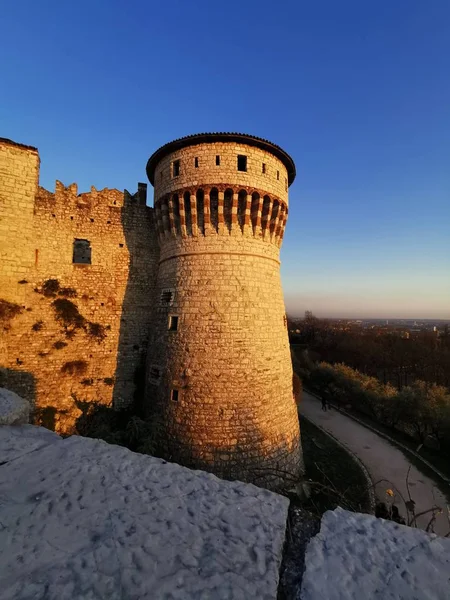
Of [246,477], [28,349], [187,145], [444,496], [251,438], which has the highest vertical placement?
[187,145]

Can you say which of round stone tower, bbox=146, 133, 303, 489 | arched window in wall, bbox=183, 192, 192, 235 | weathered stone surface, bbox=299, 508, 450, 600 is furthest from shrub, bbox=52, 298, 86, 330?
weathered stone surface, bbox=299, 508, 450, 600

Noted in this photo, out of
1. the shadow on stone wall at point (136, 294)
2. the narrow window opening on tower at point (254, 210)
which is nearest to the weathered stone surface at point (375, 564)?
the narrow window opening on tower at point (254, 210)

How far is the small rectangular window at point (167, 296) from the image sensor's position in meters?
11.8

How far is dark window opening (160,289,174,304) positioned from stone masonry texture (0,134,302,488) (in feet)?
0.22

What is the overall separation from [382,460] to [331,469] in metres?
3.94

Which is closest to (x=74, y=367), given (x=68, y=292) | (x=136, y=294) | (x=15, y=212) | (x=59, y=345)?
(x=59, y=345)

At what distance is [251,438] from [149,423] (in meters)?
3.75

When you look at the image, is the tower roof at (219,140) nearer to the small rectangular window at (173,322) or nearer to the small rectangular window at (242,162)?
the small rectangular window at (242,162)

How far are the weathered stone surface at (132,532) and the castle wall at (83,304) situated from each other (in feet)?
35.3

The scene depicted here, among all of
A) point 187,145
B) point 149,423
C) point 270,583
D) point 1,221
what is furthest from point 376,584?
point 1,221

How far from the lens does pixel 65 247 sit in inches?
495

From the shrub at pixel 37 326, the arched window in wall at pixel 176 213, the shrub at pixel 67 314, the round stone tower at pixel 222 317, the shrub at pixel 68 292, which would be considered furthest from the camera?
the shrub at pixel 68 292

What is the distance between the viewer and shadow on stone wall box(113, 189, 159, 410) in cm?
1317

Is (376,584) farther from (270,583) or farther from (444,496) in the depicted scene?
(444,496)
